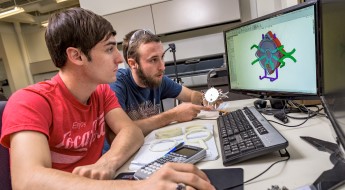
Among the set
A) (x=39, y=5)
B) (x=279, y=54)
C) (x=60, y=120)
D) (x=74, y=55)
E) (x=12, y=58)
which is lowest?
(x=60, y=120)

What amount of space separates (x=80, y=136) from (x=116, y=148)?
19 cm

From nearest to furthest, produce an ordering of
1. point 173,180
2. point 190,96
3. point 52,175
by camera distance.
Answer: point 173,180 → point 52,175 → point 190,96

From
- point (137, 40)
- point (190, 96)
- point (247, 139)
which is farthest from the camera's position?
point (190, 96)

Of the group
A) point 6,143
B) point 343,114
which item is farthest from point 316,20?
point 6,143

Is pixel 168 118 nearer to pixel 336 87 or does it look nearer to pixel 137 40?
pixel 137 40

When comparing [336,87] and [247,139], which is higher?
[336,87]

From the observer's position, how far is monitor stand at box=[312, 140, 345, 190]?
18.7 inches

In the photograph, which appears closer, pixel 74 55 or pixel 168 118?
pixel 74 55

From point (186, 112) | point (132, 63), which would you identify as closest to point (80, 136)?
point (186, 112)

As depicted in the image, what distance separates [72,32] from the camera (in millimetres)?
921

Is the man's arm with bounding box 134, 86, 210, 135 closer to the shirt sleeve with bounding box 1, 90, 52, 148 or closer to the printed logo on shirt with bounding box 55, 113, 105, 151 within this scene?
the printed logo on shirt with bounding box 55, 113, 105, 151

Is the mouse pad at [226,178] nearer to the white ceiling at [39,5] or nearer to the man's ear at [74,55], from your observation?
the man's ear at [74,55]

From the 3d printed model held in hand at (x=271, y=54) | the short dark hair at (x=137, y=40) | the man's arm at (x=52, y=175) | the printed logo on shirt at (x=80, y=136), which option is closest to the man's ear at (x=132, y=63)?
the short dark hair at (x=137, y=40)

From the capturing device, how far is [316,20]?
764 millimetres
